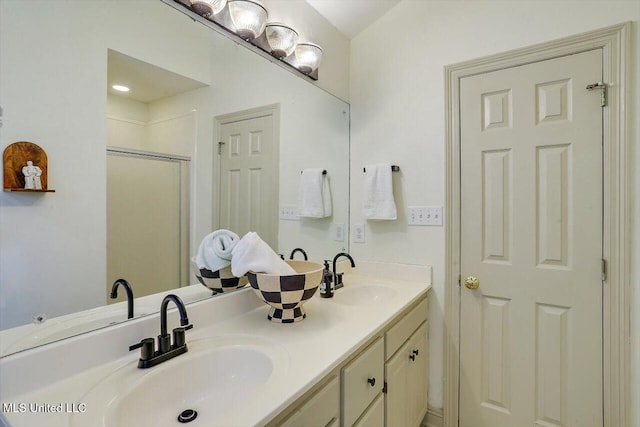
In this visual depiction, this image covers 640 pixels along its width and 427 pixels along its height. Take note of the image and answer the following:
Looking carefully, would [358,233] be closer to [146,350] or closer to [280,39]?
[280,39]

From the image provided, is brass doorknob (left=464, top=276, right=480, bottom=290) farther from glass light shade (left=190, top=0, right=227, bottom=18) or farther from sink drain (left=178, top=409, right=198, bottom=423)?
glass light shade (left=190, top=0, right=227, bottom=18)

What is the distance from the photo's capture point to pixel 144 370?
844 mm

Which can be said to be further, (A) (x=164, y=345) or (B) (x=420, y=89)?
Answer: (B) (x=420, y=89)

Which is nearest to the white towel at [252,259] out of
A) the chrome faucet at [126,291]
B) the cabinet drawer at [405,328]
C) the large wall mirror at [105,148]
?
the large wall mirror at [105,148]

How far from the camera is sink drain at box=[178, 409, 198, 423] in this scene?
804mm

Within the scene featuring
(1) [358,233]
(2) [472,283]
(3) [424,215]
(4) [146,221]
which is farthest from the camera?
(1) [358,233]

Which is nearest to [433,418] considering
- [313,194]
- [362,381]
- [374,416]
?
[374,416]

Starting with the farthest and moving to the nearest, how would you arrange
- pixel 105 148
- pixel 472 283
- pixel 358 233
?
pixel 358 233 → pixel 472 283 → pixel 105 148

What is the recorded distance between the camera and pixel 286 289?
1.12 m

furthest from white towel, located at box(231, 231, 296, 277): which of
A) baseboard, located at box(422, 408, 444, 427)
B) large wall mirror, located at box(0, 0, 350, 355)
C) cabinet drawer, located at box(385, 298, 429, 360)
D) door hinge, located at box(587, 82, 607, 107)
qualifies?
door hinge, located at box(587, 82, 607, 107)

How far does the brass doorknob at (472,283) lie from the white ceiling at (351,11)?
1660mm

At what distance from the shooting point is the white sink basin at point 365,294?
5.61 ft

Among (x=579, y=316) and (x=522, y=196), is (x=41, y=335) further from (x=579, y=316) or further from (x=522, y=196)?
(x=579, y=316)

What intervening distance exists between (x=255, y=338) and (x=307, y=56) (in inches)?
57.1
